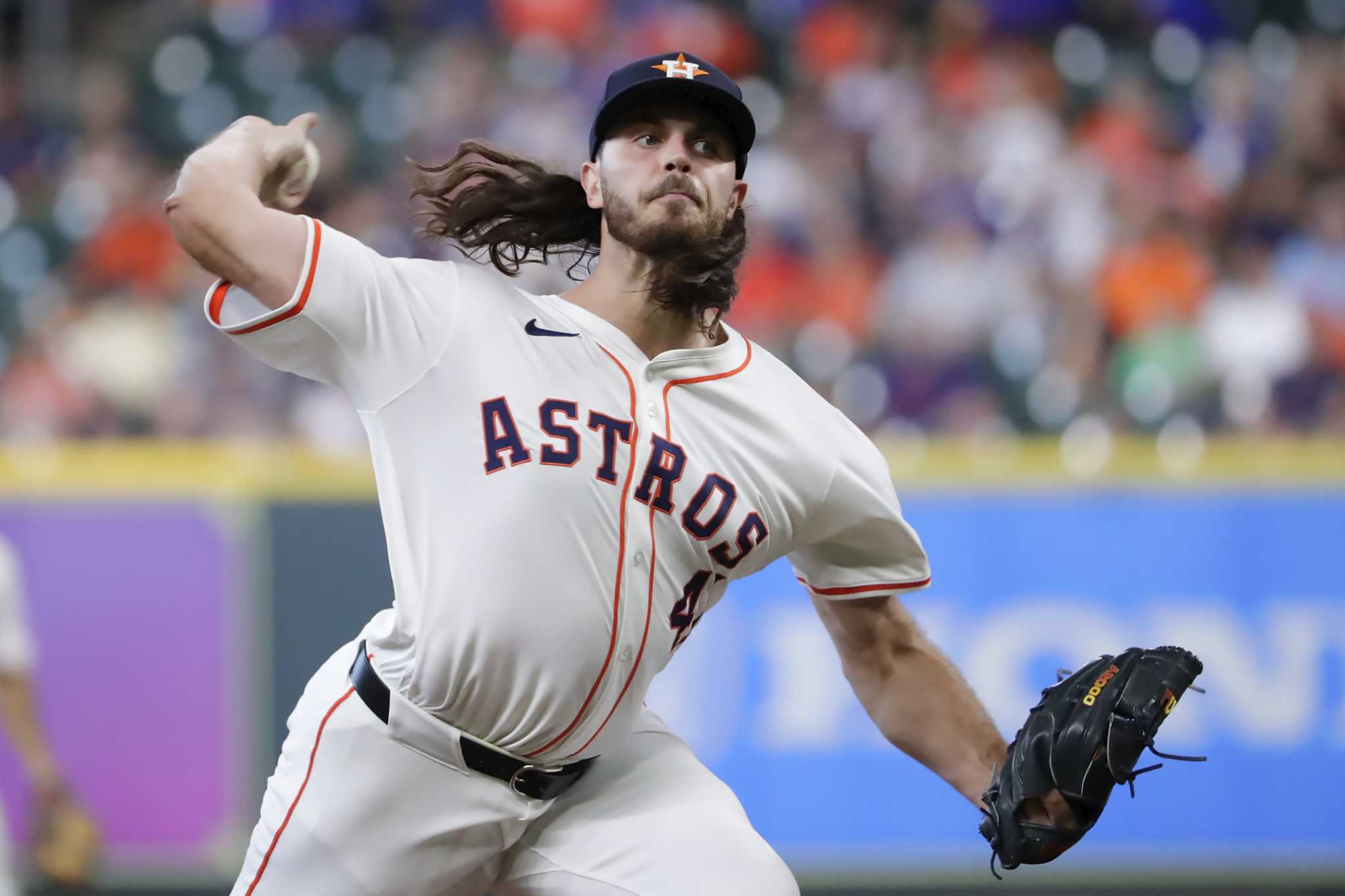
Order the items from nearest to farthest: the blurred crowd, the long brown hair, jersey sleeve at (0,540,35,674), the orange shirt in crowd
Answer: the long brown hair < jersey sleeve at (0,540,35,674) < the blurred crowd < the orange shirt in crowd

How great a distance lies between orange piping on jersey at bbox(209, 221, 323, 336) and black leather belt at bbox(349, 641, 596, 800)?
685mm

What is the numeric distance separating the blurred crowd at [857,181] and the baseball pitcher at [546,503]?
3.80 meters

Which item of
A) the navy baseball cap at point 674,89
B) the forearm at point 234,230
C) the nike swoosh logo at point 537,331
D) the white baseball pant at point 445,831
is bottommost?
the white baseball pant at point 445,831

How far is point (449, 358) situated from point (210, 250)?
0.46 meters

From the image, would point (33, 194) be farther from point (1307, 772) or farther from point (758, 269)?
point (1307, 772)

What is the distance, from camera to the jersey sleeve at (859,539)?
126 inches

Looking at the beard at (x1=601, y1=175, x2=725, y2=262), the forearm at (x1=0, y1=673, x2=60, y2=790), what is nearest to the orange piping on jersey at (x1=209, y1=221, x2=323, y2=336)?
the beard at (x1=601, y1=175, x2=725, y2=262)

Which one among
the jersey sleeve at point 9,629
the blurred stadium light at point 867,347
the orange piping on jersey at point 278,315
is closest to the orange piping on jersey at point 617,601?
the orange piping on jersey at point 278,315

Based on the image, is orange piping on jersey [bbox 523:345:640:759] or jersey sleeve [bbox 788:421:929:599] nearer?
orange piping on jersey [bbox 523:345:640:759]

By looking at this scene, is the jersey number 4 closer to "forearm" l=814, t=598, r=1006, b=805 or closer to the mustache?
"forearm" l=814, t=598, r=1006, b=805

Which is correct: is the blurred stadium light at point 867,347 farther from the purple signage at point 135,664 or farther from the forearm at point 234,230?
the forearm at point 234,230

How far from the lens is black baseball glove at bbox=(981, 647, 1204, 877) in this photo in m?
2.92

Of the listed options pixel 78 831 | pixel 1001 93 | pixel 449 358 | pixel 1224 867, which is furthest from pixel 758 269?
pixel 449 358

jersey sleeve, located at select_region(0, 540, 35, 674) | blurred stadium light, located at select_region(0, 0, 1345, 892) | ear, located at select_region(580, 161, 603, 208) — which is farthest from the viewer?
blurred stadium light, located at select_region(0, 0, 1345, 892)
